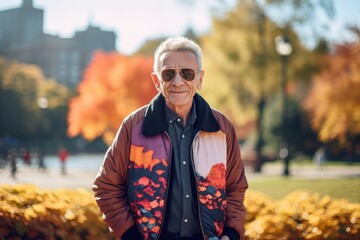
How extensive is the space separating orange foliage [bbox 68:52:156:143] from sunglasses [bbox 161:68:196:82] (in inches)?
1120

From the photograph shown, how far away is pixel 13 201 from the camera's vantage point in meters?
4.73

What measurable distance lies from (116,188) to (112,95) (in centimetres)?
3083

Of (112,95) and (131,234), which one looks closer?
(131,234)

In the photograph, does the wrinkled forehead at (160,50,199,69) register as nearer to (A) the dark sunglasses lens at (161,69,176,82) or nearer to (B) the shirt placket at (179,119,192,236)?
(A) the dark sunglasses lens at (161,69,176,82)

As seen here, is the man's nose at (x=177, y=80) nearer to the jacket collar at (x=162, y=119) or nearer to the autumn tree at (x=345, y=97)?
the jacket collar at (x=162, y=119)

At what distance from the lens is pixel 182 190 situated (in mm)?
2752

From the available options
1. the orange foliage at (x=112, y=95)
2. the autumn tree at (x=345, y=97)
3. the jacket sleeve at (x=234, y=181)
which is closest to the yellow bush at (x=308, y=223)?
the jacket sleeve at (x=234, y=181)

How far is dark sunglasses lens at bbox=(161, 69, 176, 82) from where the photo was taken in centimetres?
287

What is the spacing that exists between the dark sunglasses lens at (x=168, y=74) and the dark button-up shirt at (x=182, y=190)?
252 mm

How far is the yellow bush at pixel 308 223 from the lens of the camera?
183 inches

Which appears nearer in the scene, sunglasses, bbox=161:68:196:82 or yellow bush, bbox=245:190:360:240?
sunglasses, bbox=161:68:196:82

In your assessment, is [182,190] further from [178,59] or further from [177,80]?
[178,59]

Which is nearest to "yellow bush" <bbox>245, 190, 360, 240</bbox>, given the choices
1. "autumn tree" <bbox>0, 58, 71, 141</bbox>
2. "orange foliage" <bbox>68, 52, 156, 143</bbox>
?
"orange foliage" <bbox>68, 52, 156, 143</bbox>

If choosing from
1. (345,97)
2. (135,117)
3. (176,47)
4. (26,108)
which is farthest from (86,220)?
(26,108)
